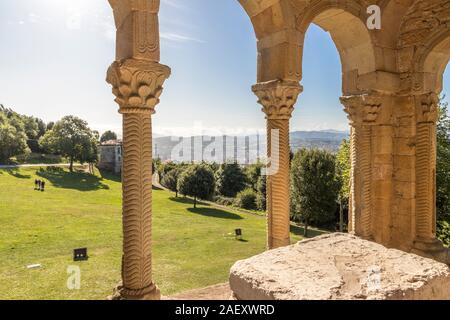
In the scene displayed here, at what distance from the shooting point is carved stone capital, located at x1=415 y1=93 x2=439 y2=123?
626 cm

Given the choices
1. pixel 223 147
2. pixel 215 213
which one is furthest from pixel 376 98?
pixel 223 147

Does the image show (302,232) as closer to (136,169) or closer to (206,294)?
(206,294)

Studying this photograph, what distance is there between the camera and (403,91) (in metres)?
6.45

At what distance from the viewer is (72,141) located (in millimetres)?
44625

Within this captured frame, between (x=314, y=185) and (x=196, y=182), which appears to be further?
(x=196, y=182)

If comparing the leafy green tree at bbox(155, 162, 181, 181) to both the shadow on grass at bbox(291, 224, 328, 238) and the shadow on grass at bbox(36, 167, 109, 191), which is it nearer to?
the shadow on grass at bbox(36, 167, 109, 191)

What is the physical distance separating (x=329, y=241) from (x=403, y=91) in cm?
462

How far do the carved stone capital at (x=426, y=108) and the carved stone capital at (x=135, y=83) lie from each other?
5220 millimetres

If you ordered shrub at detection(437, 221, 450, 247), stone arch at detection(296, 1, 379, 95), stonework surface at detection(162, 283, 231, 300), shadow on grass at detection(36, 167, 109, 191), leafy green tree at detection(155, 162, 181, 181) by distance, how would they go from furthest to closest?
leafy green tree at detection(155, 162, 181, 181), shadow on grass at detection(36, 167, 109, 191), shrub at detection(437, 221, 450, 247), stonework surface at detection(162, 283, 231, 300), stone arch at detection(296, 1, 379, 95)

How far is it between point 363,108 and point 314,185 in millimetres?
18638

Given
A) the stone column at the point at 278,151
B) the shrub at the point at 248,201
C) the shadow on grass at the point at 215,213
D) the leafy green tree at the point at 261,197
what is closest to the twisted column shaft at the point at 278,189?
the stone column at the point at 278,151

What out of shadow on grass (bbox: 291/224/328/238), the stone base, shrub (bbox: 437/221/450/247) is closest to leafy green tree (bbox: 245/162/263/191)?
shadow on grass (bbox: 291/224/328/238)

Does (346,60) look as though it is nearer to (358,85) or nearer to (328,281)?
(358,85)

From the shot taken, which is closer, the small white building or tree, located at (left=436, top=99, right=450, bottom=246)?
tree, located at (left=436, top=99, right=450, bottom=246)
